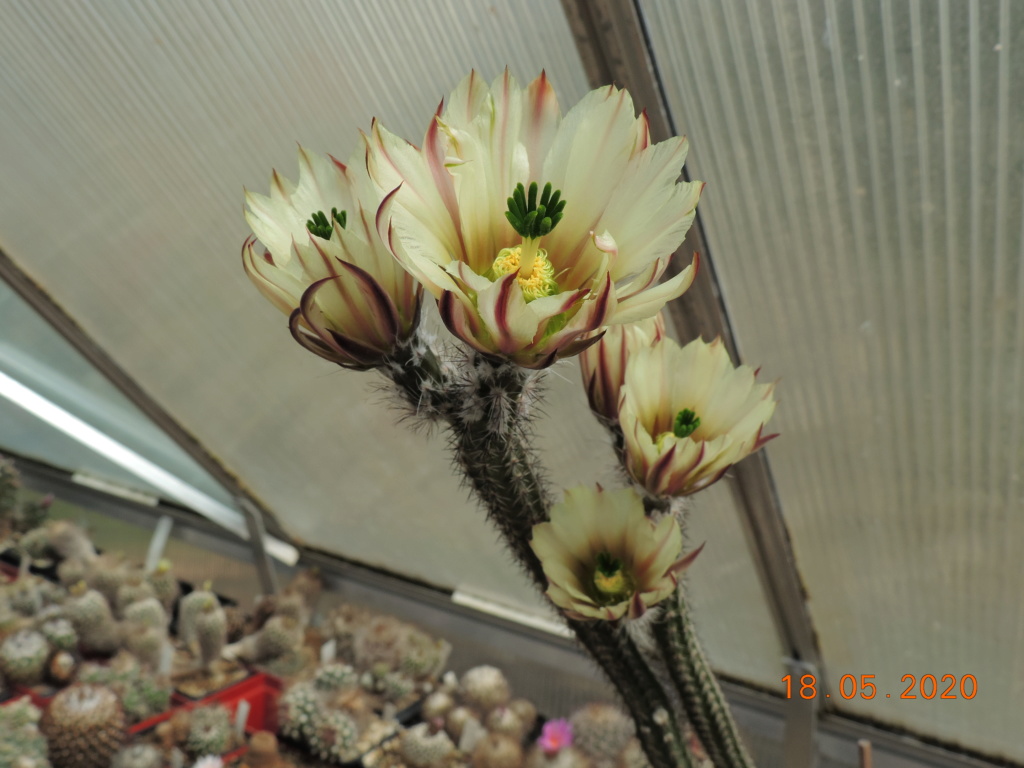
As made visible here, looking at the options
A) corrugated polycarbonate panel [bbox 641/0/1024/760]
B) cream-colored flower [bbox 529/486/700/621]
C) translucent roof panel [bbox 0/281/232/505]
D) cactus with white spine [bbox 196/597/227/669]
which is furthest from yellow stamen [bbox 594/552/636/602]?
translucent roof panel [bbox 0/281/232/505]

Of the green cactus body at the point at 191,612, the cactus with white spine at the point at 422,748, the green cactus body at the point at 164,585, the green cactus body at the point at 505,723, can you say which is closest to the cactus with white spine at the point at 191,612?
the green cactus body at the point at 191,612

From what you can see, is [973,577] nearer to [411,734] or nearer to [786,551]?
[786,551]

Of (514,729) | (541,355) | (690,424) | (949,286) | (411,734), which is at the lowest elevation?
(514,729)

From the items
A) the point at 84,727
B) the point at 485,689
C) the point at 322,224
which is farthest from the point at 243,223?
the point at 485,689

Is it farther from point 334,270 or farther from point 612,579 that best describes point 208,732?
point 334,270

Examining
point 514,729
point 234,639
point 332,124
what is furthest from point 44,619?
point 332,124

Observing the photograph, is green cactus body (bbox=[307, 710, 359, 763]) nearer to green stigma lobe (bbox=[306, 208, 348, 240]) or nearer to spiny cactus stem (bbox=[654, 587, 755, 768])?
spiny cactus stem (bbox=[654, 587, 755, 768])
